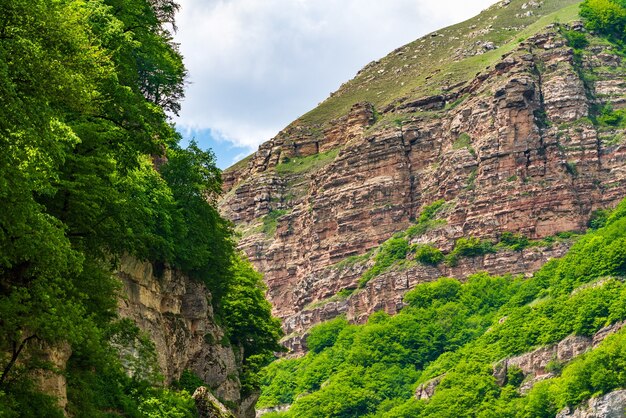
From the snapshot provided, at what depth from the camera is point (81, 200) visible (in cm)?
3441

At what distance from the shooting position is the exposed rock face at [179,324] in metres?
50.7

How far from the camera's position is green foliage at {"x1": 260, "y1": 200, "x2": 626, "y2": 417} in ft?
464

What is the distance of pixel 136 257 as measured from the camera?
4953 centimetres

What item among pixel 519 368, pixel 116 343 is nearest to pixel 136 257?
pixel 116 343

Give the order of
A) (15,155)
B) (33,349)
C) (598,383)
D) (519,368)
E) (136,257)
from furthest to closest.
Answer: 1. (519,368)
2. (598,383)
3. (136,257)
4. (33,349)
5. (15,155)

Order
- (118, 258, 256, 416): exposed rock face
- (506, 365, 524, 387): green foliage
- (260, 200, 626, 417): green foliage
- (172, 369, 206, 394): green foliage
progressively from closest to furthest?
1. (118, 258, 256, 416): exposed rock face
2. (172, 369, 206, 394): green foliage
3. (260, 200, 626, 417): green foliage
4. (506, 365, 524, 387): green foliage

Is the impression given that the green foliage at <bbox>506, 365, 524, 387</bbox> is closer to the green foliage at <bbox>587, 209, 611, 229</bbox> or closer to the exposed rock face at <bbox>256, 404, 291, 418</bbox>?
the green foliage at <bbox>587, 209, 611, 229</bbox>

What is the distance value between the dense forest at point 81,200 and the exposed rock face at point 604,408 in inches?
3265

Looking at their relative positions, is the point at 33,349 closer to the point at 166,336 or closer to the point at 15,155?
the point at 15,155

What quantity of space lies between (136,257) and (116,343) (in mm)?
6567

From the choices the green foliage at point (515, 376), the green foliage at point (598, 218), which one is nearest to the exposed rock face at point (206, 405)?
the green foliage at point (515, 376)

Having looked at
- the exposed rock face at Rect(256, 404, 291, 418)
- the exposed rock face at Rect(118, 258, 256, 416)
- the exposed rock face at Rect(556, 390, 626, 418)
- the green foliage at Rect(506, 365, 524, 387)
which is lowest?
the exposed rock face at Rect(556, 390, 626, 418)

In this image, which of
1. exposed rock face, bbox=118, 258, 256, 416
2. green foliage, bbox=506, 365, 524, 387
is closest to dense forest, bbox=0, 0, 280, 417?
exposed rock face, bbox=118, 258, 256, 416

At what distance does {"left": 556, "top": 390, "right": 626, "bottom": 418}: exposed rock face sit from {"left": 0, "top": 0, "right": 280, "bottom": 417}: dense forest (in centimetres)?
8294
